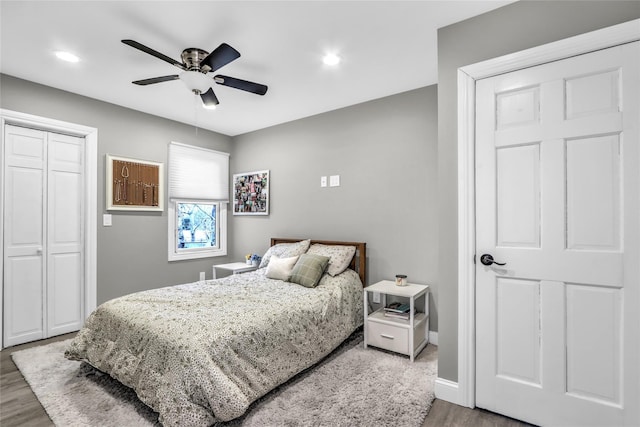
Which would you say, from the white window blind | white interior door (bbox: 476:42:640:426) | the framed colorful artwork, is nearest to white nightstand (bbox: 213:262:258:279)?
the framed colorful artwork

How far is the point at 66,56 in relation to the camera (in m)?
2.51

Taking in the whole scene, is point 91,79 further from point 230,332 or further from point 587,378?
point 587,378

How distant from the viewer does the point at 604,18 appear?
163 cm

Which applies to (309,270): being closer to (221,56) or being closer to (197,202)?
(221,56)

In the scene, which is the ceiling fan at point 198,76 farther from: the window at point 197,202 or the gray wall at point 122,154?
the window at point 197,202

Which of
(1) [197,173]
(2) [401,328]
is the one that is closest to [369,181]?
(2) [401,328]

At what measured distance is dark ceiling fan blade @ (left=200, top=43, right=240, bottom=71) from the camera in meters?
1.92

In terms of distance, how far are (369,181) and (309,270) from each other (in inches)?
46.8

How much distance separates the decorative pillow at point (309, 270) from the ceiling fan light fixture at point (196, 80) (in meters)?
1.79

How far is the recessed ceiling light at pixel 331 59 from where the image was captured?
2502 millimetres

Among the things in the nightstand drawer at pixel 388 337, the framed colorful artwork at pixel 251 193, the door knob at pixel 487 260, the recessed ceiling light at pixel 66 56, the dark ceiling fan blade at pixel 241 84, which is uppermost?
the recessed ceiling light at pixel 66 56

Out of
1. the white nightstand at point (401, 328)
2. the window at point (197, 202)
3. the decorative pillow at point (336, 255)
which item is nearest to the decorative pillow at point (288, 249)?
the decorative pillow at point (336, 255)

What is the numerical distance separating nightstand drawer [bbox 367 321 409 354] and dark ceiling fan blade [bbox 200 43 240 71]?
7.97 ft

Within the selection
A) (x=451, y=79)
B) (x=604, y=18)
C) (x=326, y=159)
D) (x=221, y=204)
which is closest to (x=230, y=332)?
(x=451, y=79)
